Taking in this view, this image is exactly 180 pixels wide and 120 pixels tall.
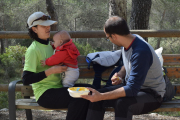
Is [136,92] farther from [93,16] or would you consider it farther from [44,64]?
[93,16]

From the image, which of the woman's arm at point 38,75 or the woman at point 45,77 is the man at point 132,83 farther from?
the woman's arm at point 38,75

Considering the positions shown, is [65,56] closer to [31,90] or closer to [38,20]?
[38,20]

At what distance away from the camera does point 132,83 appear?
198 cm

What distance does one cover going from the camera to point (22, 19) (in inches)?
636

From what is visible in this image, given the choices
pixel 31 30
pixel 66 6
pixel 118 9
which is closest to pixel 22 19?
pixel 66 6

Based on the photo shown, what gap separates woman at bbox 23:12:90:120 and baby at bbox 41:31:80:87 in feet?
0.24

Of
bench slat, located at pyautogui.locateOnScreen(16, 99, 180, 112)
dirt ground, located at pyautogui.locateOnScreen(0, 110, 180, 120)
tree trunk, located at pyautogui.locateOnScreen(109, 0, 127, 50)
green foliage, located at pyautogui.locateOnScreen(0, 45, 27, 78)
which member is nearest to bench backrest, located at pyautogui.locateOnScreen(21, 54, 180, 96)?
bench slat, located at pyautogui.locateOnScreen(16, 99, 180, 112)

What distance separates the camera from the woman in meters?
2.29

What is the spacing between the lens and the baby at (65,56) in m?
2.41

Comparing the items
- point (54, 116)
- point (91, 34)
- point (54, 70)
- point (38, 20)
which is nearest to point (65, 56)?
point (54, 70)

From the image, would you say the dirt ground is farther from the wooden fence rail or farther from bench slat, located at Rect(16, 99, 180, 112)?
the wooden fence rail

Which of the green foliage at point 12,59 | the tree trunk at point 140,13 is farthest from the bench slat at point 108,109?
the green foliage at point 12,59

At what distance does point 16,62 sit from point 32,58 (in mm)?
9147

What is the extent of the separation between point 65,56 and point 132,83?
0.81m
